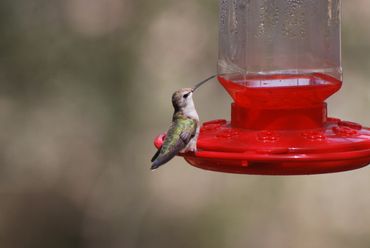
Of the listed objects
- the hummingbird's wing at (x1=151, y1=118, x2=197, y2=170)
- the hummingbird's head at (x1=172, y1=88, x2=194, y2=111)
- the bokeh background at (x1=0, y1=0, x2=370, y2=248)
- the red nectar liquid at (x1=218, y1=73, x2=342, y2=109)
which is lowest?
the bokeh background at (x1=0, y1=0, x2=370, y2=248)

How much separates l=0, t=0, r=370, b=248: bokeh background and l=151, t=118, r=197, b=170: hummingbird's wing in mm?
3549

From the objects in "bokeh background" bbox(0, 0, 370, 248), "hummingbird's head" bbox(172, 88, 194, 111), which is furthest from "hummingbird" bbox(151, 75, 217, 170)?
"bokeh background" bbox(0, 0, 370, 248)

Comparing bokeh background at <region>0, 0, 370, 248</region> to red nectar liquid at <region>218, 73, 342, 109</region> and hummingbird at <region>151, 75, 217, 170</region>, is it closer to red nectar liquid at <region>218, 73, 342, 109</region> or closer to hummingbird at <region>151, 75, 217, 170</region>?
hummingbird at <region>151, 75, 217, 170</region>

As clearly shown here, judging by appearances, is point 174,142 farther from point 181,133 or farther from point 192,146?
point 192,146

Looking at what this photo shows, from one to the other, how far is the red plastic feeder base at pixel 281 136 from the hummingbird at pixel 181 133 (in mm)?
44

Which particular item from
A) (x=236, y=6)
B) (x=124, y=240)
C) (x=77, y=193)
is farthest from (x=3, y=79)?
(x=236, y=6)

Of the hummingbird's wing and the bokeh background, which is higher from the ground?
the hummingbird's wing

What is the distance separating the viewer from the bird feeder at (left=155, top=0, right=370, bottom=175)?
3.80m

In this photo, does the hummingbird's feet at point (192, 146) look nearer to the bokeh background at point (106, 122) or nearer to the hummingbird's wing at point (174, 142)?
the hummingbird's wing at point (174, 142)

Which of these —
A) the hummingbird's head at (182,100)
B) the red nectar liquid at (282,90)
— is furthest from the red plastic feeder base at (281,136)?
the hummingbird's head at (182,100)

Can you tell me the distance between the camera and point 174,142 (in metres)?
4.30

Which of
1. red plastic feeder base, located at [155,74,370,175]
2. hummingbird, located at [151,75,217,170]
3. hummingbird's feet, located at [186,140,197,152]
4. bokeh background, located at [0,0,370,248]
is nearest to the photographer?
red plastic feeder base, located at [155,74,370,175]

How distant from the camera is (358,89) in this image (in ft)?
25.6

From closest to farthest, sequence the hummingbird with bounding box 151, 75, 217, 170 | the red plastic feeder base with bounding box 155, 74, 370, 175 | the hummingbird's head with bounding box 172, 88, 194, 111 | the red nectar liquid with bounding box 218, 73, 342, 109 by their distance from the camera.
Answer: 1. the red plastic feeder base with bounding box 155, 74, 370, 175
2. the hummingbird with bounding box 151, 75, 217, 170
3. the red nectar liquid with bounding box 218, 73, 342, 109
4. the hummingbird's head with bounding box 172, 88, 194, 111
